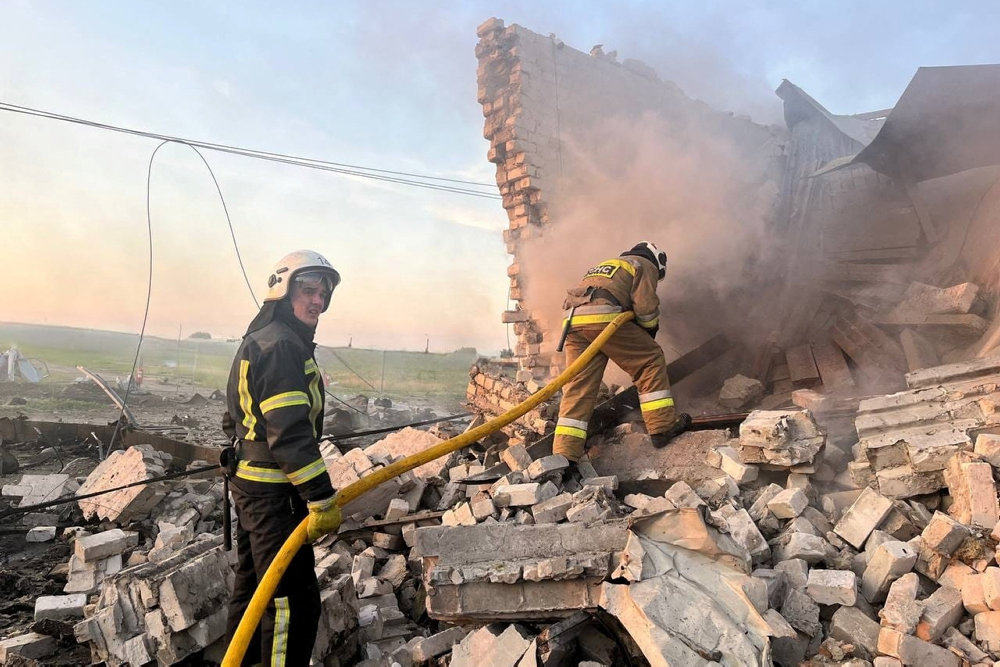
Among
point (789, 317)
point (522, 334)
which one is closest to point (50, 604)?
point (522, 334)

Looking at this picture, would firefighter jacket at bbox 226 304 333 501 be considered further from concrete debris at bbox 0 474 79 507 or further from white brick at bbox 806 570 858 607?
concrete debris at bbox 0 474 79 507

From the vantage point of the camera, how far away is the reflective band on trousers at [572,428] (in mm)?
4625

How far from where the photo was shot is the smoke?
22.2 ft

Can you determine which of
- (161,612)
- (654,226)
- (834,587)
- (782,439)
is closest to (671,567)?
(834,587)

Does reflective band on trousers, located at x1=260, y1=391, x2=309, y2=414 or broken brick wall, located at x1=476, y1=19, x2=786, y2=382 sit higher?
broken brick wall, located at x1=476, y1=19, x2=786, y2=382

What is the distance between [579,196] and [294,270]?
4.61m

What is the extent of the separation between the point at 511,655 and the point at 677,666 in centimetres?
72

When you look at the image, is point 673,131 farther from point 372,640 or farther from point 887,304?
point 372,640

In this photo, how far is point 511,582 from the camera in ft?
8.78

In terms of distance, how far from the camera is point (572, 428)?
464cm

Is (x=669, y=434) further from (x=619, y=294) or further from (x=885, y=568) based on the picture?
(x=885, y=568)

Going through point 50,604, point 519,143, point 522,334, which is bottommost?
point 50,604

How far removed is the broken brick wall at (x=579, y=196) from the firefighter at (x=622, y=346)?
172 cm

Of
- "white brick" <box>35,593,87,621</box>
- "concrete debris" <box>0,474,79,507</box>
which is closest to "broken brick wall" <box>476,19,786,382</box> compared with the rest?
"white brick" <box>35,593,87,621</box>
